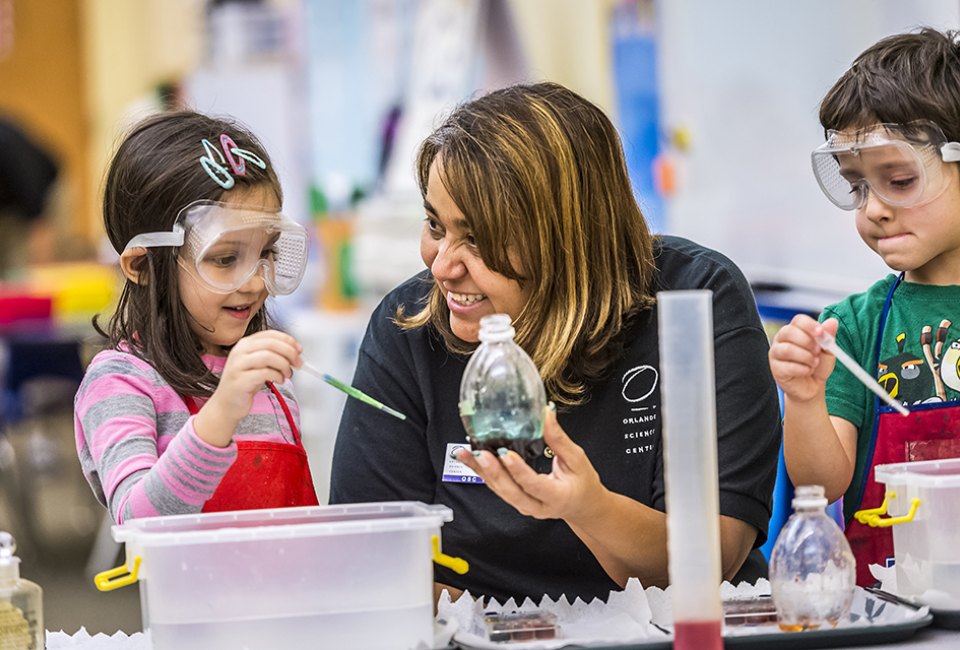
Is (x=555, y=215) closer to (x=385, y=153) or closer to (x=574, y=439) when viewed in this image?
(x=574, y=439)

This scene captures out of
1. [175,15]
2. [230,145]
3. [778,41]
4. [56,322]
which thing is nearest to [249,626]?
[230,145]

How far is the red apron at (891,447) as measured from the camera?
1.66 m

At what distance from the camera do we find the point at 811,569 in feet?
4.26

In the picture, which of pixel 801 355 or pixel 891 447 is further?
pixel 891 447

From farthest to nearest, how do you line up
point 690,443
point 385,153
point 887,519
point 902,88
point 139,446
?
1. point 385,153
2. point 902,88
3. point 139,446
4. point 887,519
5. point 690,443

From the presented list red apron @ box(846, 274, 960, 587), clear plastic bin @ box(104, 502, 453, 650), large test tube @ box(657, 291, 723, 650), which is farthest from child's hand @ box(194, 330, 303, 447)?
red apron @ box(846, 274, 960, 587)

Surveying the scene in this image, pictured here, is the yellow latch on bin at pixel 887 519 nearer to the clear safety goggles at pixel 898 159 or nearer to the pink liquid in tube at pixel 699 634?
the pink liquid in tube at pixel 699 634

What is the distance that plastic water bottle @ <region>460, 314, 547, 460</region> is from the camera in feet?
4.28

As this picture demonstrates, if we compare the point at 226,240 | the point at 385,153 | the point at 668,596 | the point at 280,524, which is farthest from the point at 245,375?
the point at 385,153

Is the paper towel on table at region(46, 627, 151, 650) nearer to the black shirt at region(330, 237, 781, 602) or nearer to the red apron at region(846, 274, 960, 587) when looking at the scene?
the black shirt at region(330, 237, 781, 602)

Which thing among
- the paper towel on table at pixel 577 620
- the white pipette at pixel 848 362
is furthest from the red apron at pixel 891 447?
the paper towel on table at pixel 577 620

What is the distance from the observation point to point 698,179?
4.16 meters

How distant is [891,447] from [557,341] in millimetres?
446

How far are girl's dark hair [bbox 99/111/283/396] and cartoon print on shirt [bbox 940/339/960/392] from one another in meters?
0.89
